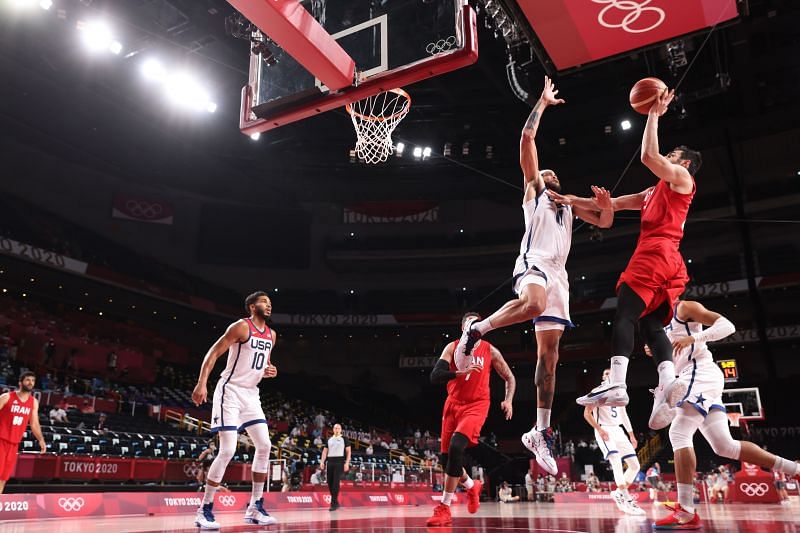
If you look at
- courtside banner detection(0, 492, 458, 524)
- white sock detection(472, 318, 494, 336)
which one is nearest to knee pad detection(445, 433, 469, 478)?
white sock detection(472, 318, 494, 336)

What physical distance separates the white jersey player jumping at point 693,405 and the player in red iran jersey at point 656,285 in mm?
258

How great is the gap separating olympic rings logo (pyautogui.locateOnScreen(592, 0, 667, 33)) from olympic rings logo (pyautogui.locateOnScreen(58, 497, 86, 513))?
32.1 feet

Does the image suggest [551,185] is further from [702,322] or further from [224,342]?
[224,342]

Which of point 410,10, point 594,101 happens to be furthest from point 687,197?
point 594,101

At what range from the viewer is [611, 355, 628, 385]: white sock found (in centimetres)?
441

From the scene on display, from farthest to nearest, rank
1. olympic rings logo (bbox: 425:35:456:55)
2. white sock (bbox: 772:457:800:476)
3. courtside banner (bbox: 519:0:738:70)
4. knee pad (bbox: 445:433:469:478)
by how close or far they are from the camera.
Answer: courtside banner (bbox: 519:0:738:70) → olympic rings logo (bbox: 425:35:456:55) → knee pad (bbox: 445:433:469:478) → white sock (bbox: 772:457:800:476)

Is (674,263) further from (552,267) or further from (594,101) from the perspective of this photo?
(594,101)

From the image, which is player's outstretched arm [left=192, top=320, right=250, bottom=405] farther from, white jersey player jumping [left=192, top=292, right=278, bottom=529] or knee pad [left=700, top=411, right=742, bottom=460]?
knee pad [left=700, top=411, right=742, bottom=460]

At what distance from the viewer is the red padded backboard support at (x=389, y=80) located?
679cm

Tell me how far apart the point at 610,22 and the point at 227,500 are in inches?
381

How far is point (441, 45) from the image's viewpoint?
277 inches

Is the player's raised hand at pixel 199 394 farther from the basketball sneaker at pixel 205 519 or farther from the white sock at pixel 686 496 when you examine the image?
the white sock at pixel 686 496

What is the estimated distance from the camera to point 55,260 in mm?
21938

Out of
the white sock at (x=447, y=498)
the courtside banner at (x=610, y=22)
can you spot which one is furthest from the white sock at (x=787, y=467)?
the courtside banner at (x=610, y=22)
